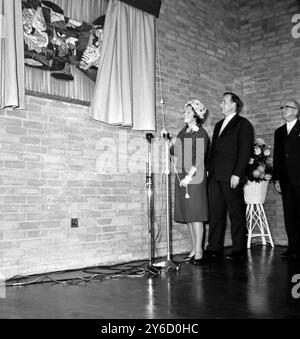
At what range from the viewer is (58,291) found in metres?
3.18

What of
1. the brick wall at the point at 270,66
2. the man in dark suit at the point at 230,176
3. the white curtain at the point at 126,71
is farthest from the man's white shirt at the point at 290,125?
the white curtain at the point at 126,71

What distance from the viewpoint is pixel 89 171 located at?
170 inches

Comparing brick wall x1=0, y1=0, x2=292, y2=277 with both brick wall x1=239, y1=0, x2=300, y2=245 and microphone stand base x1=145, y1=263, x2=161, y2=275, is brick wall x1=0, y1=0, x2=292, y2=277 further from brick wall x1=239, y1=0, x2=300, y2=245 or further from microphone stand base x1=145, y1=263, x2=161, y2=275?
microphone stand base x1=145, y1=263, x2=161, y2=275

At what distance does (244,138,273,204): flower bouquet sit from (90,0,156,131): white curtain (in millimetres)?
1437

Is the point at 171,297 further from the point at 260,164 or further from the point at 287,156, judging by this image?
the point at 260,164

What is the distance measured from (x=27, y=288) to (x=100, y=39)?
96.4 inches

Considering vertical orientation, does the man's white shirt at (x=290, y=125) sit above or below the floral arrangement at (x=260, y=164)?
above

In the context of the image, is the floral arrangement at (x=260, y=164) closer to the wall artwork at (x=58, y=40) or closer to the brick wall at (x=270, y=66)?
the brick wall at (x=270, y=66)

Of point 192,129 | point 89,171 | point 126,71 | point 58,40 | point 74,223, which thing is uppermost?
point 58,40

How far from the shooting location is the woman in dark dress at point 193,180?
14.2ft

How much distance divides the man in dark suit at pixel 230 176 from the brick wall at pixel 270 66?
146 centimetres

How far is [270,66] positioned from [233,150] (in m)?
2.09

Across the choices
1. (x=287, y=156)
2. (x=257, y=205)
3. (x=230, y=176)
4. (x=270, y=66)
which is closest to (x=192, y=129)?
(x=230, y=176)

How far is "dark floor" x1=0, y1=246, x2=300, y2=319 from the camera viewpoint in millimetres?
2572
